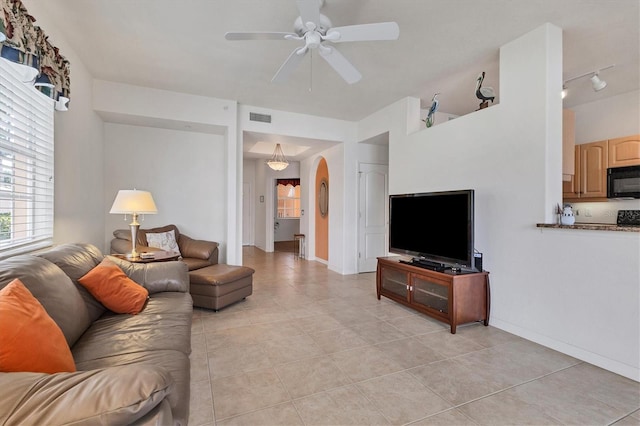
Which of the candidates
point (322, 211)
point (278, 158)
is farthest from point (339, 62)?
point (278, 158)

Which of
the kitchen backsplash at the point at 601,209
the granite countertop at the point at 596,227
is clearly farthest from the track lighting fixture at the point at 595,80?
the kitchen backsplash at the point at 601,209

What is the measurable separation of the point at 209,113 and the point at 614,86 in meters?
5.52

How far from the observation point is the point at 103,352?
1.52 m

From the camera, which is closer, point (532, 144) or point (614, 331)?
point (614, 331)

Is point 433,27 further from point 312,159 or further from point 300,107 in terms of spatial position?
point 312,159

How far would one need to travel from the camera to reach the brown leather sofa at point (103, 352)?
Answer: 75 centimetres

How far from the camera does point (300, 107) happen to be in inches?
187

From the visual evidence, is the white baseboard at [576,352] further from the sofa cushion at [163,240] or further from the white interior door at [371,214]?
the sofa cushion at [163,240]

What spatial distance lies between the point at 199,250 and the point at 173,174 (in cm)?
146

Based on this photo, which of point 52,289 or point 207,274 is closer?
point 52,289

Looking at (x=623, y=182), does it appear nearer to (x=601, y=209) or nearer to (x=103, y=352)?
(x=601, y=209)

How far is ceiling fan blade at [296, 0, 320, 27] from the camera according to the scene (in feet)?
6.22

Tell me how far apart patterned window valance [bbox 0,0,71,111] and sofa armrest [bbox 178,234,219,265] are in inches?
93.4

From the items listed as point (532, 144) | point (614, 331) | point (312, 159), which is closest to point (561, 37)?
point (532, 144)
